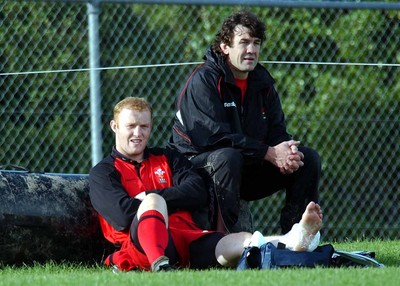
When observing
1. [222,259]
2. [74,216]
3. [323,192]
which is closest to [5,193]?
[74,216]

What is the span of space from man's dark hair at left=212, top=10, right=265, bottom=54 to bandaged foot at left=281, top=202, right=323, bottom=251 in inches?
67.1

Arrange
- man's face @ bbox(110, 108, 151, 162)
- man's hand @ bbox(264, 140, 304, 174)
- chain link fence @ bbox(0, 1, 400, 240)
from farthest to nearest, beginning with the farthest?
chain link fence @ bbox(0, 1, 400, 240) → man's hand @ bbox(264, 140, 304, 174) → man's face @ bbox(110, 108, 151, 162)

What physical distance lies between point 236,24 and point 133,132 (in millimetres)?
1245

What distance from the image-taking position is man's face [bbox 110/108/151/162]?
7098 mm

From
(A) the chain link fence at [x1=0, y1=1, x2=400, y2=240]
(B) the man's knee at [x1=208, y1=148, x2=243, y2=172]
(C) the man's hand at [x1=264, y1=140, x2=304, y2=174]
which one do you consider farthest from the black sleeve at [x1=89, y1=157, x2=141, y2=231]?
(A) the chain link fence at [x1=0, y1=1, x2=400, y2=240]

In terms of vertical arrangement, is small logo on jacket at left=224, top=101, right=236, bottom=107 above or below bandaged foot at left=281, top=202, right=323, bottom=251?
above

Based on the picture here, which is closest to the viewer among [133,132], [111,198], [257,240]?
[257,240]

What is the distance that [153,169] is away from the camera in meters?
7.16

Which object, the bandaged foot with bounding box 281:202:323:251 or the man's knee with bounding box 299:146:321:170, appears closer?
the bandaged foot with bounding box 281:202:323:251

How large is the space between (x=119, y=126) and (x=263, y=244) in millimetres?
1220

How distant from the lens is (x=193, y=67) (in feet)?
31.8

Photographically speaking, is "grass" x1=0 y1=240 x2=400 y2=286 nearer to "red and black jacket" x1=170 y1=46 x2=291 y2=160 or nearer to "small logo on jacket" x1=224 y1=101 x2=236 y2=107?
"red and black jacket" x1=170 y1=46 x2=291 y2=160

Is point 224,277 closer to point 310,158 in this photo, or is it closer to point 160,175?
point 160,175

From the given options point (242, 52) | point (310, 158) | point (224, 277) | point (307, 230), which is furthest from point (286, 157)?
point (224, 277)
